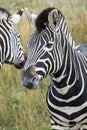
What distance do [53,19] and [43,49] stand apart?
11.5 inches

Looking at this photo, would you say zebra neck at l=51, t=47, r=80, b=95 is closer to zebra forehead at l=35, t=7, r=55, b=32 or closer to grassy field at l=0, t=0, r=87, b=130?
zebra forehead at l=35, t=7, r=55, b=32

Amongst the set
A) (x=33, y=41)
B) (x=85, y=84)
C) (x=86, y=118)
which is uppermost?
(x=33, y=41)

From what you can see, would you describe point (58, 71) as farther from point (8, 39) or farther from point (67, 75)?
point (8, 39)

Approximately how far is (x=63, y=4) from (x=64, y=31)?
8170mm

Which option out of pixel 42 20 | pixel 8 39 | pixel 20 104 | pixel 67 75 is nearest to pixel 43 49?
pixel 42 20

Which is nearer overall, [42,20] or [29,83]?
[29,83]

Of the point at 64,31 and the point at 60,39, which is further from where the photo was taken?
the point at 64,31

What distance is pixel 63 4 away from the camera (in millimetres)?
12641

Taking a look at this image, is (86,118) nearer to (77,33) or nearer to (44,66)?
(44,66)

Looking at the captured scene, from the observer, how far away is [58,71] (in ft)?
14.1

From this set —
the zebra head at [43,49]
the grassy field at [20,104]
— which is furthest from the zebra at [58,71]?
the grassy field at [20,104]

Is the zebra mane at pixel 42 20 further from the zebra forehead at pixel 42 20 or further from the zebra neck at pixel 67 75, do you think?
the zebra neck at pixel 67 75

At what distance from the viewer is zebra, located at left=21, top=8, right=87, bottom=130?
4.07 meters

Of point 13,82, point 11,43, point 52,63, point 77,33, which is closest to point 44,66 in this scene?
point 52,63
